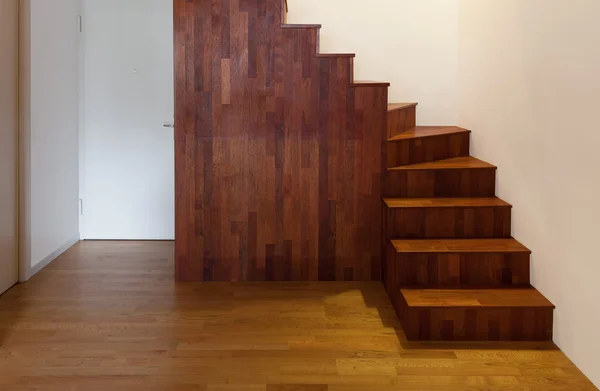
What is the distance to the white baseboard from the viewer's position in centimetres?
397

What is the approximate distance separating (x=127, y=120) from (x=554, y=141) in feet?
10.5

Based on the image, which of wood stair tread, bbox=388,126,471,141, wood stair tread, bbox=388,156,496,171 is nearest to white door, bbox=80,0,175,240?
wood stair tread, bbox=388,126,471,141

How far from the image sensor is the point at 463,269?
321 cm

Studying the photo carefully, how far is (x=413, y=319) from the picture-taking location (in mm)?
2922

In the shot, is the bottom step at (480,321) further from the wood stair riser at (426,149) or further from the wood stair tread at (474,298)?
the wood stair riser at (426,149)

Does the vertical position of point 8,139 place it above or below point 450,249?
above

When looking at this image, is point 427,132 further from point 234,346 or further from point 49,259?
point 49,259

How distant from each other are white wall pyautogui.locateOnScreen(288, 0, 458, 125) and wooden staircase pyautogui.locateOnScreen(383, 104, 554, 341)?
44 centimetres

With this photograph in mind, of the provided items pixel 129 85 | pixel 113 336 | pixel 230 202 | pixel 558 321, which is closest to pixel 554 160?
pixel 558 321

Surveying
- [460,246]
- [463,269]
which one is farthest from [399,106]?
[463,269]

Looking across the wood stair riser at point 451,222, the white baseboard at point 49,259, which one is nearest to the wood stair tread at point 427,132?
the wood stair riser at point 451,222

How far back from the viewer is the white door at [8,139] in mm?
3538

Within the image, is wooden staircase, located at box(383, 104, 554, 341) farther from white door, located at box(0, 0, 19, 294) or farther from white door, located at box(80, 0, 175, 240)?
white door, located at box(0, 0, 19, 294)

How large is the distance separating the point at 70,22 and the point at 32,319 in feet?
7.81
